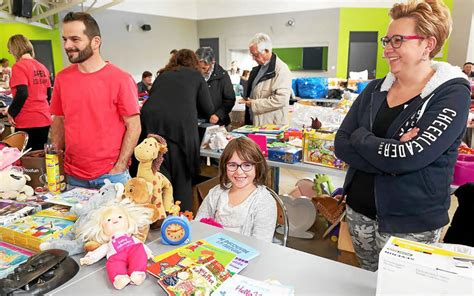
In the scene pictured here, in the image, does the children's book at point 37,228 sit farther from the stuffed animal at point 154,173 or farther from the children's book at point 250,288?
the children's book at point 250,288

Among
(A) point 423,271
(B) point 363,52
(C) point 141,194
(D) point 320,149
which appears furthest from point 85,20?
(B) point 363,52

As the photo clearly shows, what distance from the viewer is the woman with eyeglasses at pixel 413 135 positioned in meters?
1.41

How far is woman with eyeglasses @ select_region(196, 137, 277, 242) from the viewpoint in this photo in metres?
1.75

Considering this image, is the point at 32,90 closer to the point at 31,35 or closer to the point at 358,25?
the point at 31,35

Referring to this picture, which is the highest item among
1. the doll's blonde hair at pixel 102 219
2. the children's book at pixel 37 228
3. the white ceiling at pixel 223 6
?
the white ceiling at pixel 223 6

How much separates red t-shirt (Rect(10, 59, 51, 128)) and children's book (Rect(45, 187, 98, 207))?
217cm

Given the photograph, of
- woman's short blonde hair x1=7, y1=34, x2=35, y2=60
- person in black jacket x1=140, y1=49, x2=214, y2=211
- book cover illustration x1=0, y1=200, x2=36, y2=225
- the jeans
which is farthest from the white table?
woman's short blonde hair x1=7, y1=34, x2=35, y2=60

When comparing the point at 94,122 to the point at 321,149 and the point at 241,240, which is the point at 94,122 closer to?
the point at 241,240

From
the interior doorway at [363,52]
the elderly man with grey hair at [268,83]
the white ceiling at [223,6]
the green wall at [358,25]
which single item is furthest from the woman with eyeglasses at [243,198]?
the white ceiling at [223,6]

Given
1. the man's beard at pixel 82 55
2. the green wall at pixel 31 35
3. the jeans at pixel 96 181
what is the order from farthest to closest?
the green wall at pixel 31 35, the jeans at pixel 96 181, the man's beard at pixel 82 55

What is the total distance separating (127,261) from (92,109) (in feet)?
3.51

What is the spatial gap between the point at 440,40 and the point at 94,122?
164 cm

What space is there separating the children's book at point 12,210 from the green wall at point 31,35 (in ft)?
26.1

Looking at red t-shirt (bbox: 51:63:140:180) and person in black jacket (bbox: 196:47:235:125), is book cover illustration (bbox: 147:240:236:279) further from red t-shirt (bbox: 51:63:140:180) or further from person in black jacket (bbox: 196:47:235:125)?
person in black jacket (bbox: 196:47:235:125)
